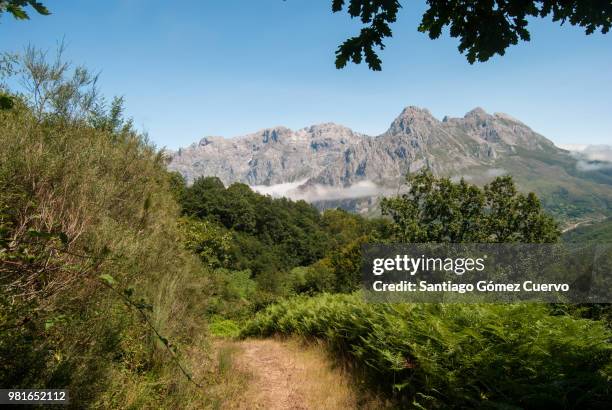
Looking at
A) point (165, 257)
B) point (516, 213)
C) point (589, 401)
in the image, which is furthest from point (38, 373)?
point (516, 213)

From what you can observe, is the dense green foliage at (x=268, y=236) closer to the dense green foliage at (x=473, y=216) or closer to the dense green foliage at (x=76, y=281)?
the dense green foliage at (x=473, y=216)

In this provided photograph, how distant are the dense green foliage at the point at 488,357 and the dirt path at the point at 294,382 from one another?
795 mm

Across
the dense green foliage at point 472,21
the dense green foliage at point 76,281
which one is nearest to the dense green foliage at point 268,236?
the dense green foliage at point 76,281

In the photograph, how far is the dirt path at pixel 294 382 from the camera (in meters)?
6.56

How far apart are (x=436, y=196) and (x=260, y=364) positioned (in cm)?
2681

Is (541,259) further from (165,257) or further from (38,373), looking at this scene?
(38,373)

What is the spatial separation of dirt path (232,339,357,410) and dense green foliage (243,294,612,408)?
2.61 ft

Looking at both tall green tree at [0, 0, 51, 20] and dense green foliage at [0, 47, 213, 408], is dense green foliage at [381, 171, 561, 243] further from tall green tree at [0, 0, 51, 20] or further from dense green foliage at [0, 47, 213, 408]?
tall green tree at [0, 0, 51, 20]

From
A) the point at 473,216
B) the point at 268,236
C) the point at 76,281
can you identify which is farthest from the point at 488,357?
the point at 268,236

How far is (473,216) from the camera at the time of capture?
103 feet

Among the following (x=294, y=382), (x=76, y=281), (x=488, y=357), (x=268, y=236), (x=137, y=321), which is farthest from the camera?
(x=268, y=236)

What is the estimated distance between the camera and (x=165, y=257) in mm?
8945

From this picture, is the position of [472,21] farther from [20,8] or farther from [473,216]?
[473,216]

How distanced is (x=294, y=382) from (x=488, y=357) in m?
4.46
